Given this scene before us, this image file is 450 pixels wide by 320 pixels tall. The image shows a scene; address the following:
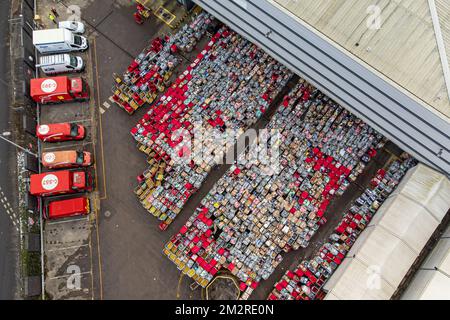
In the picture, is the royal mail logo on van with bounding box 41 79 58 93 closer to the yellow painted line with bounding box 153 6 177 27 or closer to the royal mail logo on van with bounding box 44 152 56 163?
the royal mail logo on van with bounding box 44 152 56 163

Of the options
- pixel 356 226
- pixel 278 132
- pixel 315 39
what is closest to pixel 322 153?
pixel 278 132

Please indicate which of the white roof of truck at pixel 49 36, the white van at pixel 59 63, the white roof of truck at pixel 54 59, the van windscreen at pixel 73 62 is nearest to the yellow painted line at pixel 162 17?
the white roof of truck at pixel 49 36

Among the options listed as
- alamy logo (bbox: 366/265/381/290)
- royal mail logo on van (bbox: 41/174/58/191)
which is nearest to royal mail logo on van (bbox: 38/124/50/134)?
royal mail logo on van (bbox: 41/174/58/191)

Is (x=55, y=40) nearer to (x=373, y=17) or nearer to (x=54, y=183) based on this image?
(x=54, y=183)

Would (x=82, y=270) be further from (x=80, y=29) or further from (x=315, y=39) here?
(x=315, y=39)

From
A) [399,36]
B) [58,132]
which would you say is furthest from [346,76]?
[58,132]

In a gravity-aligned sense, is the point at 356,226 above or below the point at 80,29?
below
